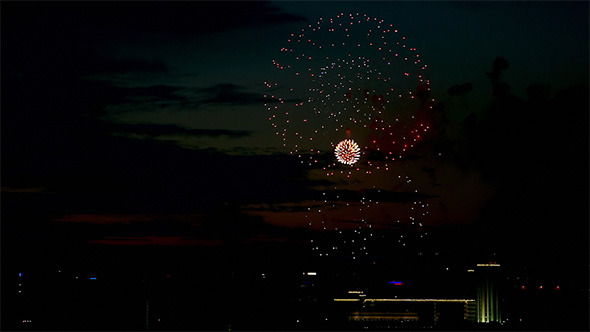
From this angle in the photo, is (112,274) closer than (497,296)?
No

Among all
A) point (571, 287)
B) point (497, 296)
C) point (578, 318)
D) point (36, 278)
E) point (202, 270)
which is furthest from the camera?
point (202, 270)

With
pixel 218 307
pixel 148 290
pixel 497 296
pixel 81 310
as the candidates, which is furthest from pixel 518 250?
pixel 81 310

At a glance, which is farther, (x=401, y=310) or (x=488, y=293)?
(x=401, y=310)

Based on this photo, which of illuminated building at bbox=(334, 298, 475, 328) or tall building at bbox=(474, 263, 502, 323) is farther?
illuminated building at bbox=(334, 298, 475, 328)

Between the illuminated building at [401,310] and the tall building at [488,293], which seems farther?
the illuminated building at [401,310]

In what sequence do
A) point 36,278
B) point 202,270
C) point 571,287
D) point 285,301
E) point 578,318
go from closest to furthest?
point 578,318 < point 571,287 < point 36,278 < point 202,270 < point 285,301

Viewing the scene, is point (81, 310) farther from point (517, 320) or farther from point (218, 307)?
point (517, 320)

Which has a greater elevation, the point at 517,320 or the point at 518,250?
the point at 518,250
